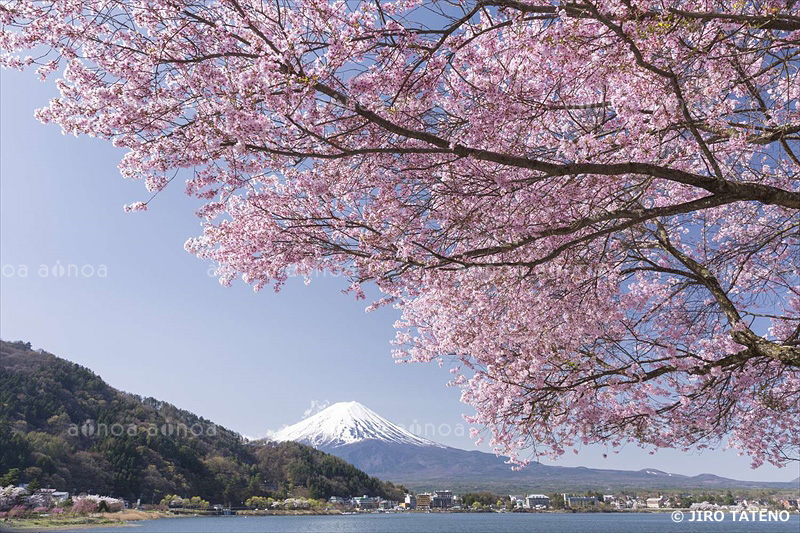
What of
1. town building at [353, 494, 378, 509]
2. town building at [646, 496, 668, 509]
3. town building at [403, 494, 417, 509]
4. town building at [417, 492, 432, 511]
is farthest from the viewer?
town building at [646, 496, 668, 509]

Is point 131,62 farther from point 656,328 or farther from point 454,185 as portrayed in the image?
point 656,328

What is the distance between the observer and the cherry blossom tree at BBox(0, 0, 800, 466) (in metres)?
3.94

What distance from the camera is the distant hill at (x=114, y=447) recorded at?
54281mm

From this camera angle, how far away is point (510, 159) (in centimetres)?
391

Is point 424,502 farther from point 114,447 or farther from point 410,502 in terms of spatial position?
point 114,447

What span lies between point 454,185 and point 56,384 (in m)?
72.2

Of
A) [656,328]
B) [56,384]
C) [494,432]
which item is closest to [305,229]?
[494,432]

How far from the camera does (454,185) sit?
4.91 meters

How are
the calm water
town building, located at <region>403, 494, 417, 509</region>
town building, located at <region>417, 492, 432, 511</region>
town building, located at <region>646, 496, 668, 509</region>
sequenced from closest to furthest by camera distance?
1. the calm water
2. town building, located at <region>403, 494, 417, 509</region>
3. town building, located at <region>417, 492, 432, 511</region>
4. town building, located at <region>646, 496, 668, 509</region>

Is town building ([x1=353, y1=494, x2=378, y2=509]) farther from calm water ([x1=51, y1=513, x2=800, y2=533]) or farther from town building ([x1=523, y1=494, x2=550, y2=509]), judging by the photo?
town building ([x1=523, y1=494, x2=550, y2=509])

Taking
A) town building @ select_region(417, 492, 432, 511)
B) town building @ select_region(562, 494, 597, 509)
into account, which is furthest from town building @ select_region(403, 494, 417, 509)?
town building @ select_region(562, 494, 597, 509)

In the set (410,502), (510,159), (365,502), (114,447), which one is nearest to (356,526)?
(114,447)

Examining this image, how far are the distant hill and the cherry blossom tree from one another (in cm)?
5319

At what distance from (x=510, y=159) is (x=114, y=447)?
217 ft
